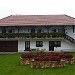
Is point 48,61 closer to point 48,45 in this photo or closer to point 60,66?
point 60,66

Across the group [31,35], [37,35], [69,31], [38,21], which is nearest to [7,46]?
[31,35]

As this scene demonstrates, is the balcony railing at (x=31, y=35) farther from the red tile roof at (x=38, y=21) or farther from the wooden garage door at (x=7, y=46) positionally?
the wooden garage door at (x=7, y=46)

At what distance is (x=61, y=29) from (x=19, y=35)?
725 centimetres

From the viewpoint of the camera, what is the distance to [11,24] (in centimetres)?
4909

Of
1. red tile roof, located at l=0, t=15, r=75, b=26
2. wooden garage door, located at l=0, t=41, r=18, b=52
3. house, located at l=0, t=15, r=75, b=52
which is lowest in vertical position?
wooden garage door, located at l=0, t=41, r=18, b=52

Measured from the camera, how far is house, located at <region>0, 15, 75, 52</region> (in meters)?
48.6

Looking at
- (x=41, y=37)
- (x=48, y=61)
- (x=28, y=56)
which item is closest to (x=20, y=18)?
(x=41, y=37)

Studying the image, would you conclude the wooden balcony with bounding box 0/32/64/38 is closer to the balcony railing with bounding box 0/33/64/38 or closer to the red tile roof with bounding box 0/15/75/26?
the balcony railing with bounding box 0/33/64/38

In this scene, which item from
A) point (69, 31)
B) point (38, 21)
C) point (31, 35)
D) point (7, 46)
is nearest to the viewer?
point (31, 35)

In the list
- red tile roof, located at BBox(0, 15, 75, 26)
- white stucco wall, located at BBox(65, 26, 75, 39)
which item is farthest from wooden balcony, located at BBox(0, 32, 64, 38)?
white stucco wall, located at BBox(65, 26, 75, 39)

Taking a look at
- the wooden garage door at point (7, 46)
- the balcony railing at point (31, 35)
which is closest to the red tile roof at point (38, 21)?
the balcony railing at point (31, 35)

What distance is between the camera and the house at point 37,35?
159ft

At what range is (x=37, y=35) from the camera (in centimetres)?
4881

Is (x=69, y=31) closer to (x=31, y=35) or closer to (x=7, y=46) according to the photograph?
(x=31, y=35)
